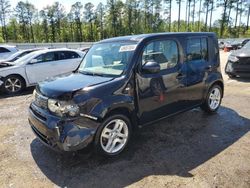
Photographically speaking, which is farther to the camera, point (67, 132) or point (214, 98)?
point (214, 98)

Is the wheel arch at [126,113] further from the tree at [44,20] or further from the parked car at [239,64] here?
the tree at [44,20]

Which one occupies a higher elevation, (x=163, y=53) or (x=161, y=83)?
(x=163, y=53)

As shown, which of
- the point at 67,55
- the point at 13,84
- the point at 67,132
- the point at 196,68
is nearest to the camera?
the point at 67,132

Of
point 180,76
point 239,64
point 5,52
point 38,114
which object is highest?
point 5,52

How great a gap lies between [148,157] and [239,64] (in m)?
7.56

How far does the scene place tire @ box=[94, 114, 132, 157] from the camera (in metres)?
3.71

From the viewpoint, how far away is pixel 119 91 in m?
3.83

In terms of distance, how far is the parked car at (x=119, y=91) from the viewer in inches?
138

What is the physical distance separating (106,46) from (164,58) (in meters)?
1.08

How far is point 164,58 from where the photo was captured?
4520 millimetres

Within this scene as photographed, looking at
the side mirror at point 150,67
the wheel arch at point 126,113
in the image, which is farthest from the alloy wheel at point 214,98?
the wheel arch at point 126,113

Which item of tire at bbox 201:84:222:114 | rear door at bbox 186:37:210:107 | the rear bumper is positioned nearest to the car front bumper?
rear door at bbox 186:37:210:107

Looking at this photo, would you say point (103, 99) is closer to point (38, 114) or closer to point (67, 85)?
point (67, 85)

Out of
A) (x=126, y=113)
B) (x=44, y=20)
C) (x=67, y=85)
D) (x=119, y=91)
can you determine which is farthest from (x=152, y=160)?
(x=44, y=20)
